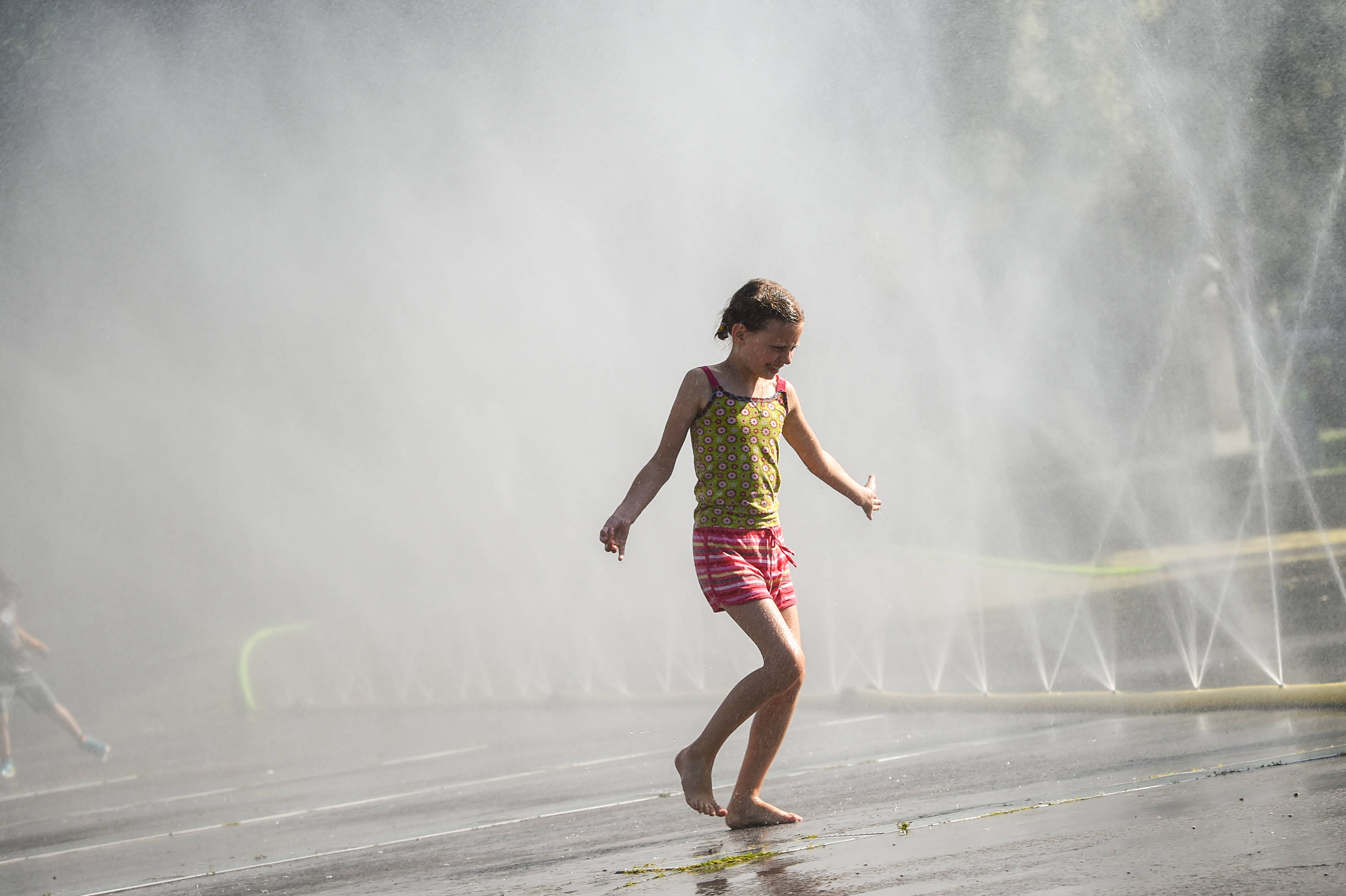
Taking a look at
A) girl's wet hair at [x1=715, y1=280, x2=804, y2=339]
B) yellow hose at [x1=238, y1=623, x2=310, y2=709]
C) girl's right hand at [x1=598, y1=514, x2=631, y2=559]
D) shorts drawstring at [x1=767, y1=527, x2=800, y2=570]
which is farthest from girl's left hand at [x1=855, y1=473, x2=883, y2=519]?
yellow hose at [x1=238, y1=623, x2=310, y2=709]

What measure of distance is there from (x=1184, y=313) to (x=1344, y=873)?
51.4 ft

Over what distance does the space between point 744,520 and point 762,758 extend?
0.59 m

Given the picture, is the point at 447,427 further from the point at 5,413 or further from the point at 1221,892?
the point at 1221,892

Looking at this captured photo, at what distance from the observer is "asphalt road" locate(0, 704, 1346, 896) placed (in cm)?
249

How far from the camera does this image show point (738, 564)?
11.7 feet

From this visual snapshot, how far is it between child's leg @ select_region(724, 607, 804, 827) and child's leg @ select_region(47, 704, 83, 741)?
20.5 ft

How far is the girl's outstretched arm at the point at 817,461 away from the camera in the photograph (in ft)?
12.6

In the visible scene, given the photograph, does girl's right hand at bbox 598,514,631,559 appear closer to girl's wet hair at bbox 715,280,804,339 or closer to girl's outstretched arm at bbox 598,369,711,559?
girl's outstretched arm at bbox 598,369,711,559

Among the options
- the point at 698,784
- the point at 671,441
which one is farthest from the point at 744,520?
the point at 698,784

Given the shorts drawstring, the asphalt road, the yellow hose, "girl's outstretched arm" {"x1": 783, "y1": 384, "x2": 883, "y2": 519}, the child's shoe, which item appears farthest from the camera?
the yellow hose

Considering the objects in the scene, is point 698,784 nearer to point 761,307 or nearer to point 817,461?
point 817,461

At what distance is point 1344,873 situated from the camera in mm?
2098

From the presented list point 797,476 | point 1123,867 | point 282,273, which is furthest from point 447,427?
point 1123,867

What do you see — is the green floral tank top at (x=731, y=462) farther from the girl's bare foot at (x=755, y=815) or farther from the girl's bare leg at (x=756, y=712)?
the girl's bare foot at (x=755, y=815)
